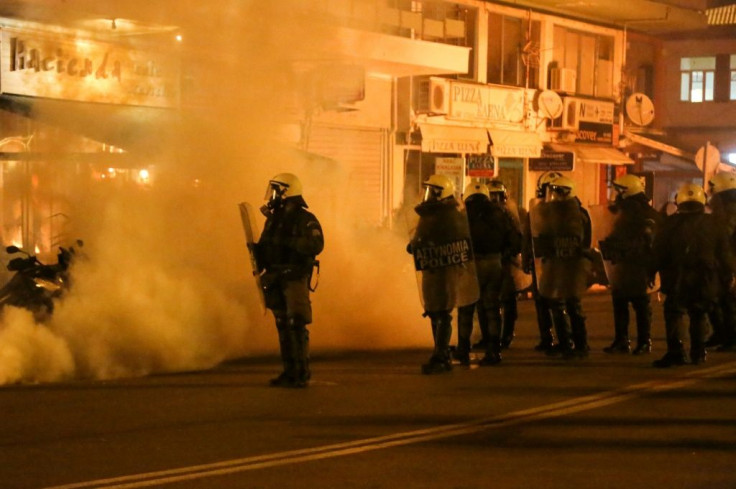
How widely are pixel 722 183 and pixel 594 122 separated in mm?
17293

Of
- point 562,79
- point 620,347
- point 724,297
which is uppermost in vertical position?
point 562,79

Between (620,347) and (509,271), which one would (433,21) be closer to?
(509,271)

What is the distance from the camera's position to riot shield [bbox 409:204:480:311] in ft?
36.3

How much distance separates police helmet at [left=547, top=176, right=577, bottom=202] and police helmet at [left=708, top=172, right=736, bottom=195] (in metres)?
1.95

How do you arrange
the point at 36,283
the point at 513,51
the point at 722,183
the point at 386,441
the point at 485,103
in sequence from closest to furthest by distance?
the point at 386,441, the point at 36,283, the point at 722,183, the point at 485,103, the point at 513,51

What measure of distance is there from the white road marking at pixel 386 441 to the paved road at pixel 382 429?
1cm

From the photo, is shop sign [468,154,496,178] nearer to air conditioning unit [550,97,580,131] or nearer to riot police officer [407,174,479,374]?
air conditioning unit [550,97,580,131]

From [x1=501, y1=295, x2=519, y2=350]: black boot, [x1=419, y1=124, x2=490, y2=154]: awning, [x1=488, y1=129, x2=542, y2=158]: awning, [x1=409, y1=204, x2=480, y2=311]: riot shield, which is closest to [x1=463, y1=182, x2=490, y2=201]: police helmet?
[x1=409, y1=204, x2=480, y2=311]: riot shield

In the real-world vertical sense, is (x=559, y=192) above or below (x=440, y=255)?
above

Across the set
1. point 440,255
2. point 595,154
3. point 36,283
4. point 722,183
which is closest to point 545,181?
point 440,255

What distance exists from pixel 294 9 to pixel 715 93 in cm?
3545

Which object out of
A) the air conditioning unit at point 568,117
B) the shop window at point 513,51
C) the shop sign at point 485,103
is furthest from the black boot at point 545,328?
the air conditioning unit at point 568,117

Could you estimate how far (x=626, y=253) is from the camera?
Result: 12797 mm

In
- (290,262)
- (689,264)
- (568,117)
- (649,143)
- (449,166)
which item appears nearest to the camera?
(290,262)
